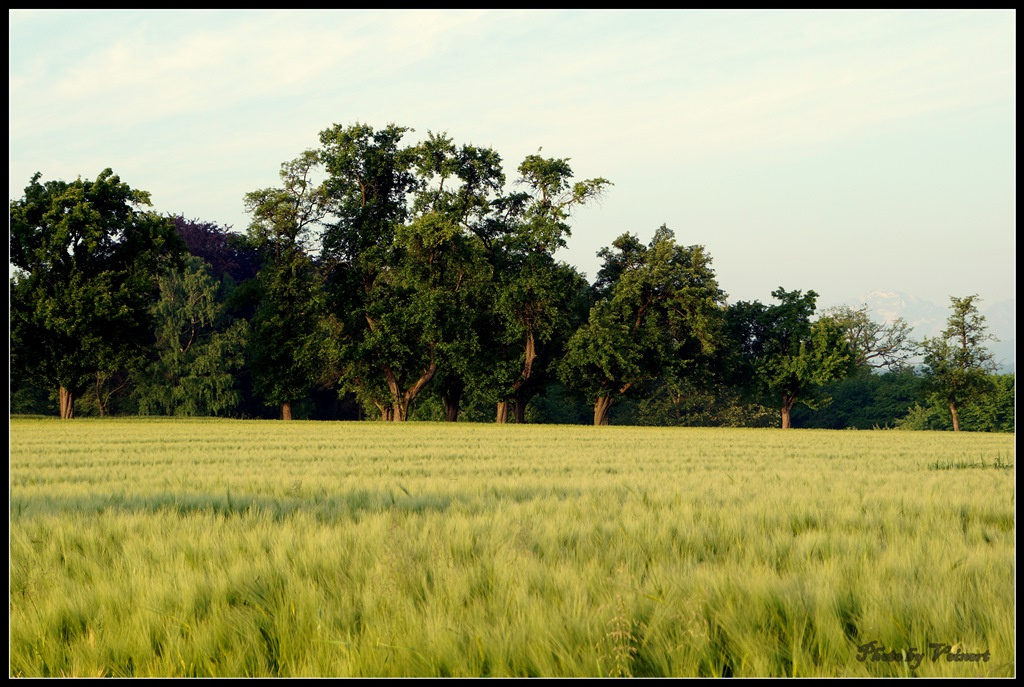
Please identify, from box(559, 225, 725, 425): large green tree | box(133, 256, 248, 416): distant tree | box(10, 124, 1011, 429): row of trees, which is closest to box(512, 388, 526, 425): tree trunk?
box(10, 124, 1011, 429): row of trees

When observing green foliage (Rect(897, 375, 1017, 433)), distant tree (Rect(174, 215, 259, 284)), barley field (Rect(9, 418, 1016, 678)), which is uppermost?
distant tree (Rect(174, 215, 259, 284))

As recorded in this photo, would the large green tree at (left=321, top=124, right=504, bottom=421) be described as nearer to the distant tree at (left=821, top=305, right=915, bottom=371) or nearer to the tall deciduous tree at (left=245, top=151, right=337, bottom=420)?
the tall deciduous tree at (left=245, top=151, right=337, bottom=420)

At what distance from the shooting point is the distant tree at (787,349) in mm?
58219

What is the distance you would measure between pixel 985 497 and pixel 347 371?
4583 cm

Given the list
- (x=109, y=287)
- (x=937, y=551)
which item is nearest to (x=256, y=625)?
(x=937, y=551)

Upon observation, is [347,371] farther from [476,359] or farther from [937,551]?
[937,551]

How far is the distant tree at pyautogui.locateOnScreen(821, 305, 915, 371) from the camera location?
67812 mm

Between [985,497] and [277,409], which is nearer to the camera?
[985,497]

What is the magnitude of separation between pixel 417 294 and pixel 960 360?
35791mm

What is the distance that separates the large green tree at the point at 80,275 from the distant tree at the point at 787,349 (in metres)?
36.5

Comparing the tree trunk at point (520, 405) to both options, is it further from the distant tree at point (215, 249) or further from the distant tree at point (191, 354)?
the distant tree at point (215, 249)

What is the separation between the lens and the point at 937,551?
14.1 feet

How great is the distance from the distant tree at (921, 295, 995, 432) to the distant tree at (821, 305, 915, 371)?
9.15 metres

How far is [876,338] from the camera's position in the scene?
231 feet
